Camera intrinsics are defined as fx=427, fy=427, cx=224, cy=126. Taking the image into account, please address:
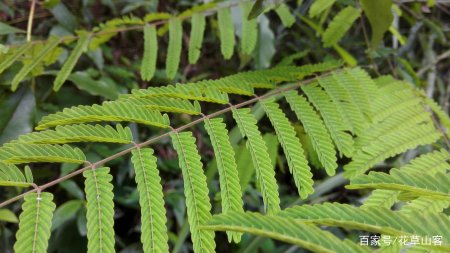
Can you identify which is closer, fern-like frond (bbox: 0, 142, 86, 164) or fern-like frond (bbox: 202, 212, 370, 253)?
fern-like frond (bbox: 202, 212, 370, 253)

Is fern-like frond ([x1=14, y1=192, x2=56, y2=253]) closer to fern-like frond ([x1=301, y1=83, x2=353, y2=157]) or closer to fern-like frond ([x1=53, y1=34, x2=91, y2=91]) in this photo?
fern-like frond ([x1=53, y1=34, x2=91, y2=91])

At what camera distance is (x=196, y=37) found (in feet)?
3.97

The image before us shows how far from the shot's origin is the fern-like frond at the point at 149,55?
1131 millimetres

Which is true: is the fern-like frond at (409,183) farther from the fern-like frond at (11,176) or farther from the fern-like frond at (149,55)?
the fern-like frond at (149,55)

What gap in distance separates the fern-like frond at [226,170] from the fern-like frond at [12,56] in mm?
486

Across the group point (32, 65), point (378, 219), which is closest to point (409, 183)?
point (378, 219)

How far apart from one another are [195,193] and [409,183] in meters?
0.31

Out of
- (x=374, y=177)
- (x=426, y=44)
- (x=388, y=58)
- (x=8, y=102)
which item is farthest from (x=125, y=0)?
(x=374, y=177)

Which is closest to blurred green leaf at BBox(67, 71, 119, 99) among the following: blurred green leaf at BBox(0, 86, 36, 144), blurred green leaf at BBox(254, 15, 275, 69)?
blurred green leaf at BBox(0, 86, 36, 144)

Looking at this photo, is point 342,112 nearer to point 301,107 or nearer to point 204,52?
point 301,107

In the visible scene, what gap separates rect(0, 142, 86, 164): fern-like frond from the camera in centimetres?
63

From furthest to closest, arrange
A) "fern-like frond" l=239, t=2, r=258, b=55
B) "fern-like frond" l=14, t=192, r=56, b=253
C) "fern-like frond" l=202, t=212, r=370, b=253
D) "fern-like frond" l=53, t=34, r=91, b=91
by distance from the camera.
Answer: "fern-like frond" l=239, t=2, r=258, b=55 → "fern-like frond" l=53, t=34, r=91, b=91 → "fern-like frond" l=14, t=192, r=56, b=253 → "fern-like frond" l=202, t=212, r=370, b=253

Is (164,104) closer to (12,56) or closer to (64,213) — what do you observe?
(12,56)

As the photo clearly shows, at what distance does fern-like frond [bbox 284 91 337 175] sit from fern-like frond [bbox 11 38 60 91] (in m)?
0.58
